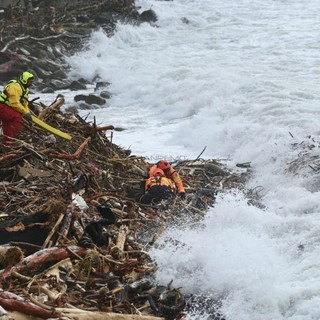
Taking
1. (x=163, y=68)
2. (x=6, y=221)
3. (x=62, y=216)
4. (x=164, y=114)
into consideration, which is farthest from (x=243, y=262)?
(x=163, y=68)

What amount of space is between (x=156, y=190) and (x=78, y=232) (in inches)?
97.0

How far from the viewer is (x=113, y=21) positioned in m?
27.5

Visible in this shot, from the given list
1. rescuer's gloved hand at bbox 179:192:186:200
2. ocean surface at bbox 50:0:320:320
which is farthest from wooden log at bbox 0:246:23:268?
rescuer's gloved hand at bbox 179:192:186:200

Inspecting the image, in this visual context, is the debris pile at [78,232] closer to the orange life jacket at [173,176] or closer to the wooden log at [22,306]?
the wooden log at [22,306]

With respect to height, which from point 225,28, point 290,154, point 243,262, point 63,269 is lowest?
point 225,28

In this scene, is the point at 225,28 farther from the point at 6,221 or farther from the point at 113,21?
the point at 6,221

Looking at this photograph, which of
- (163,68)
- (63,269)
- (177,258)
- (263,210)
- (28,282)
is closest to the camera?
(28,282)

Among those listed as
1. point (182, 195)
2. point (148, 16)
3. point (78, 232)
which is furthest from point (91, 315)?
point (148, 16)

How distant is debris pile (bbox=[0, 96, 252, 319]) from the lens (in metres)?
4.88

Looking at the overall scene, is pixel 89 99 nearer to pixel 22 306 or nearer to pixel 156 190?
pixel 156 190

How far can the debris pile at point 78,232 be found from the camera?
16.0ft

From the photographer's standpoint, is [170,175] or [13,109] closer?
[170,175]

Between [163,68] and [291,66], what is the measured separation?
13.6 ft

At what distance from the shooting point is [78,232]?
606 cm
